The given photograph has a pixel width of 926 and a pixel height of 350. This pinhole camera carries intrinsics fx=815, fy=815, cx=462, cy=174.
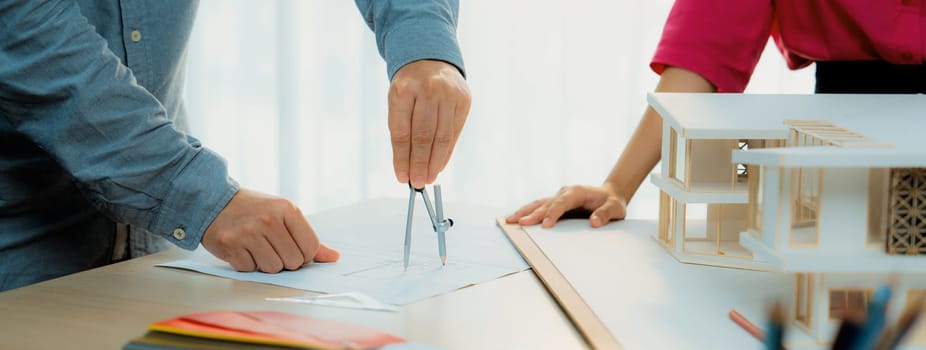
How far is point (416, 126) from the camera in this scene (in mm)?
856

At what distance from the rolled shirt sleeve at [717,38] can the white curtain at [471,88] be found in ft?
4.47

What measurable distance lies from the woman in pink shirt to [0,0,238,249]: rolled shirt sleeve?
43 cm

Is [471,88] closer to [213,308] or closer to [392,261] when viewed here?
[392,261]

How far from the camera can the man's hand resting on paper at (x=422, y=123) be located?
0.86m

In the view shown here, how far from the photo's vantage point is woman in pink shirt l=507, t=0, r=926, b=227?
3.69 feet

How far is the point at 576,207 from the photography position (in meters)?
1.15

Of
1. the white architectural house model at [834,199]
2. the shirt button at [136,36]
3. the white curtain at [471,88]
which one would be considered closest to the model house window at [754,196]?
the white architectural house model at [834,199]

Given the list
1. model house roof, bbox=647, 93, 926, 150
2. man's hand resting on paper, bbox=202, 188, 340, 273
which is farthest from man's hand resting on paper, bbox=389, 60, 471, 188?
model house roof, bbox=647, 93, 926, 150

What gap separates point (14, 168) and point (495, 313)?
2.00 feet

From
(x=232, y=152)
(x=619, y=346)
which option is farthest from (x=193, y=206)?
(x=232, y=152)

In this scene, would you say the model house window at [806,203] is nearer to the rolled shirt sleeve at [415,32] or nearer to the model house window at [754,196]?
the model house window at [754,196]

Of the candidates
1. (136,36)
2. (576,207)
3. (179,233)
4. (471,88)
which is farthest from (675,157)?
(471,88)

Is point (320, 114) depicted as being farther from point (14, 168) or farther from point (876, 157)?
point (876, 157)

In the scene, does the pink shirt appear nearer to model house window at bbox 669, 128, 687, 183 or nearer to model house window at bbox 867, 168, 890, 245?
model house window at bbox 669, 128, 687, 183
